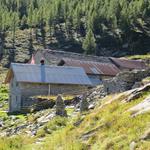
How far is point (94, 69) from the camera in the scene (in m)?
78.2

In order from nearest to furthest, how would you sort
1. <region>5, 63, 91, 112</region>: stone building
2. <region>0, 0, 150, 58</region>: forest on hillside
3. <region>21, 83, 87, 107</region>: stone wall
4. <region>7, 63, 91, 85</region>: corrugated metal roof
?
<region>21, 83, 87, 107</region>: stone wall < <region>5, 63, 91, 112</region>: stone building < <region>7, 63, 91, 85</region>: corrugated metal roof < <region>0, 0, 150, 58</region>: forest on hillside

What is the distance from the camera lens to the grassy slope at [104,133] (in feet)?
49.2

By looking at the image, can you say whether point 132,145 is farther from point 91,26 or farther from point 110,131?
point 91,26

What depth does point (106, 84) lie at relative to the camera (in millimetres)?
37438

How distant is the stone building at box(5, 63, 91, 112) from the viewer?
55.6 m

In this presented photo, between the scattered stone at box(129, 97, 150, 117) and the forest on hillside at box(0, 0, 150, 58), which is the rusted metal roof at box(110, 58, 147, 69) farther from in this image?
the scattered stone at box(129, 97, 150, 117)

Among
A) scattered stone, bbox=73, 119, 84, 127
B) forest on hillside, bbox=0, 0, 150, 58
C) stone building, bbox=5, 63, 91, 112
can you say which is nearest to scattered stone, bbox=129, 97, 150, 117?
scattered stone, bbox=73, 119, 84, 127

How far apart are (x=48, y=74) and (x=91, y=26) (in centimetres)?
10075

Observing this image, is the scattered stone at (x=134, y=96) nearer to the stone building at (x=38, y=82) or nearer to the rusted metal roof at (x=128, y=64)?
the stone building at (x=38, y=82)

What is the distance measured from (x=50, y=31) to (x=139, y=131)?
153059 mm

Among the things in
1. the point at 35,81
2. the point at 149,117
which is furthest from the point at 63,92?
the point at 149,117

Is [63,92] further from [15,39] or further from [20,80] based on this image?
[15,39]

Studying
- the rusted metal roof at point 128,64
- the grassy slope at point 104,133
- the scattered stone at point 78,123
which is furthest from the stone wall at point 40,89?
the rusted metal roof at point 128,64

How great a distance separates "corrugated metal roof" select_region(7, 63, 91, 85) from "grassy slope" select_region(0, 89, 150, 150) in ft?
114
